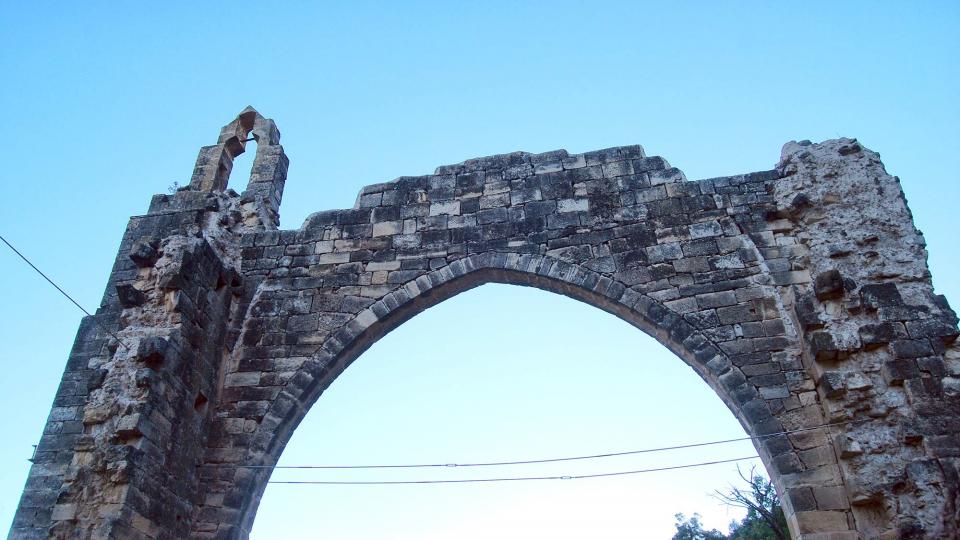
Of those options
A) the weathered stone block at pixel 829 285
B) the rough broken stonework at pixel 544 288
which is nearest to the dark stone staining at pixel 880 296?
the rough broken stonework at pixel 544 288

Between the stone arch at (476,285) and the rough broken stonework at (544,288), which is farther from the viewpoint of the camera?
the stone arch at (476,285)

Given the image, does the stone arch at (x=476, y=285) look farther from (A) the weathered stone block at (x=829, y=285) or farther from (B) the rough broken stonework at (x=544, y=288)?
(A) the weathered stone block at (x=829, y=285)

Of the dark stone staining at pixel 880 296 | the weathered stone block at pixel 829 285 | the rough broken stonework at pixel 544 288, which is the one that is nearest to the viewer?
the rough broken stonework at pixel 544 288

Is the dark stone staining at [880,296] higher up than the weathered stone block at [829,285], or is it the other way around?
the weathered stone block at [829,285]

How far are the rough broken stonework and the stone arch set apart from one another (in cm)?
2

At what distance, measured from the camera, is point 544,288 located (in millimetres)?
6711

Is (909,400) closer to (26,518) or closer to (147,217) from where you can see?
(26,518)

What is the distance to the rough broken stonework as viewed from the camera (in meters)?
5.00

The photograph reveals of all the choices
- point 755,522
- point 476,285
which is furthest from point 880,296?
point 755,522

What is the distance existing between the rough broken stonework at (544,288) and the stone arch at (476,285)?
0.06ft

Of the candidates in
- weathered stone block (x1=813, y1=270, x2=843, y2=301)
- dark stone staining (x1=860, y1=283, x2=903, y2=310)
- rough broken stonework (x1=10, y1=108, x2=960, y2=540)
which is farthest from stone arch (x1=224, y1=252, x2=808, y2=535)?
dark stone staining (x1=860, y1=283, x2=903, y2=310)

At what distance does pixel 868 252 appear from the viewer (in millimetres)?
5797

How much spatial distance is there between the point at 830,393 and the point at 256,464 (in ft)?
14.4

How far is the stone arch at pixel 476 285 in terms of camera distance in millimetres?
5531
